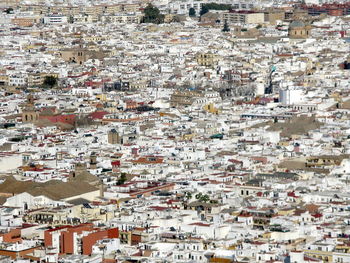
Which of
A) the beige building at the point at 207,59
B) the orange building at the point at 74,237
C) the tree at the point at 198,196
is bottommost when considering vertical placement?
the beige building at the point at 207,59

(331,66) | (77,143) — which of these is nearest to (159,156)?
(77,143)

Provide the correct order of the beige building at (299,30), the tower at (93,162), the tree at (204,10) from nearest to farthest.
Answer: the tower at (93,162)
the beige building at (299,30)
the tree at (204,10)

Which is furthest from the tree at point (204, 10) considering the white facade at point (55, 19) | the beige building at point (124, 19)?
the white facade at point (55, 19)

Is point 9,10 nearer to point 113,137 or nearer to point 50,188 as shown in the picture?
point 113,137

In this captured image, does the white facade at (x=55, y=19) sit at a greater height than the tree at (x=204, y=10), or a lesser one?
lesser

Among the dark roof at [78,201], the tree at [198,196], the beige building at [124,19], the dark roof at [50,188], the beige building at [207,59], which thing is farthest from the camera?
the beige building at [124,19]

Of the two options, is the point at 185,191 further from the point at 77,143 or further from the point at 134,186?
the point at 77,143

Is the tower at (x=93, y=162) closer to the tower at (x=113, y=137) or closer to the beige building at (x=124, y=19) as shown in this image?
the tower at (x=113, y=137)

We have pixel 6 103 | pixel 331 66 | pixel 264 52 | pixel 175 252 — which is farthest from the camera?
pixel 264 52

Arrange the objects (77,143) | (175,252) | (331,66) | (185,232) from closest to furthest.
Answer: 1. (175,252)
2. (185,232)
3. (77,143)
4. (331,66)
